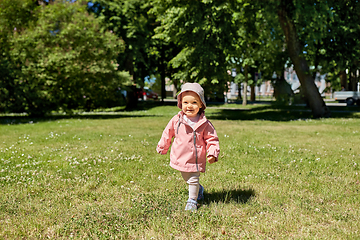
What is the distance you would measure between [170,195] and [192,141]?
112 cm

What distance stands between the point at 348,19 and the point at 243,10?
6.71 metres

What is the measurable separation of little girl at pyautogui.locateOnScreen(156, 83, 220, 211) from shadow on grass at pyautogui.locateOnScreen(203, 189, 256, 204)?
0.49 meters

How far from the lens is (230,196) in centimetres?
471

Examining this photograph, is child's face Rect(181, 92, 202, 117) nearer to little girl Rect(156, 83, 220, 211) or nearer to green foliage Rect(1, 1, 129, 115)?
little girl Rect(156, 83, 220, 211)

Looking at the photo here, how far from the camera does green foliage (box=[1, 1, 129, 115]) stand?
18.0 metres

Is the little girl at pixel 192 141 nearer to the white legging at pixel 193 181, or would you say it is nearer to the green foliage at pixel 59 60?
the white legging at pixel 193 181

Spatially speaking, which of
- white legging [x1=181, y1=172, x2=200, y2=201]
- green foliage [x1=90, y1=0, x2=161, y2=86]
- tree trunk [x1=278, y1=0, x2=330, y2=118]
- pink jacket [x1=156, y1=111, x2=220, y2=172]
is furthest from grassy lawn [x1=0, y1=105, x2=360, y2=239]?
green foliage [x1=90, y1=0, x2=161, y2=86]

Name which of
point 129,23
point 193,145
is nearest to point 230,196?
point 193,145

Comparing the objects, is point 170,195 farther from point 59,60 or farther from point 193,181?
point 59,60

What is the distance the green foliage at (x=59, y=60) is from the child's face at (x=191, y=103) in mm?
15684

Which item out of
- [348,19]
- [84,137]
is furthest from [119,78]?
[348,19]

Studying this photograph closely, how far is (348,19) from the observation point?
63.4 ft

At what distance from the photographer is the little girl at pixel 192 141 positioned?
13.4ft

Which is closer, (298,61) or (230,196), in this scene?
(230,196)
